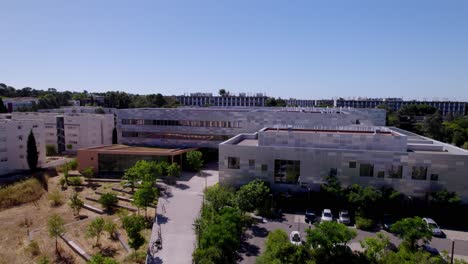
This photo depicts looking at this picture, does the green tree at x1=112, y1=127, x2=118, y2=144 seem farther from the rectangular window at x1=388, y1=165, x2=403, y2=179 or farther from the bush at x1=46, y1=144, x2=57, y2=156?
the rectangular window at x1=388, y1=165, x2=403, y2=179

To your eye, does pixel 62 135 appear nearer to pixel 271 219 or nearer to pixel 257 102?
pixel 271 219

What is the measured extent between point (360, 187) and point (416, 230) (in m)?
9.16

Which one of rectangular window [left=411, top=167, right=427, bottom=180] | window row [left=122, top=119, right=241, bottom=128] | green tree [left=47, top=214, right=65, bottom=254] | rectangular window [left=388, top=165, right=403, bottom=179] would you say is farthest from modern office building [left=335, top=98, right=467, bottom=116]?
green tree [left=47, top=214, right=65, bottom=254]

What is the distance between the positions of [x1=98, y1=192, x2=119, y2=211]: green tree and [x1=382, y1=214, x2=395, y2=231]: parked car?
91.8 ft

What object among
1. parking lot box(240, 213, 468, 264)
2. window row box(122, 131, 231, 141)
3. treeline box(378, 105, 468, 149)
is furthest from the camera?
treeline box(378, 105, 468, 149)

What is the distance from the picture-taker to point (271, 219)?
100 feet

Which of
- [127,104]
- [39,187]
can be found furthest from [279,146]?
[127,104]

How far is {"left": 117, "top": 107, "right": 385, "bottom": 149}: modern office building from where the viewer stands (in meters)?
51.0

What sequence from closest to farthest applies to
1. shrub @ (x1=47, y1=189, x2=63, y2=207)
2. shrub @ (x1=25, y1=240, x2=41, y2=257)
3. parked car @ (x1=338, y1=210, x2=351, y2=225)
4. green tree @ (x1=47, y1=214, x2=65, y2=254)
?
shrub @ (x1=25, y1=240, x2=41, y2=257)
green tree @ (x1=47, y1=214, x2=65, y2=254)
parked car @ (x1=338, y1=210, x2=351, y2=225)
shrub @ (x1=47, y1=189, x2=63, y2=207)

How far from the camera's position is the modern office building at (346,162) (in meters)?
31.8

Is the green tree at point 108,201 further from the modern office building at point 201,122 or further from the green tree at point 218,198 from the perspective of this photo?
the modern office building at point 201,122

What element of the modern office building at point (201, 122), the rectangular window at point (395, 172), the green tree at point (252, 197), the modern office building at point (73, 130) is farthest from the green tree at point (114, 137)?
the rectangular window at point (395, 172)

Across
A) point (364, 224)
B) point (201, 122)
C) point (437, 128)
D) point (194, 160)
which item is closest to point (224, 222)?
point (364, 224)

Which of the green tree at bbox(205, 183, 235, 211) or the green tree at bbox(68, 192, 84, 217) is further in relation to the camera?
the green tree at bbox(68, 192, 84, 217)
